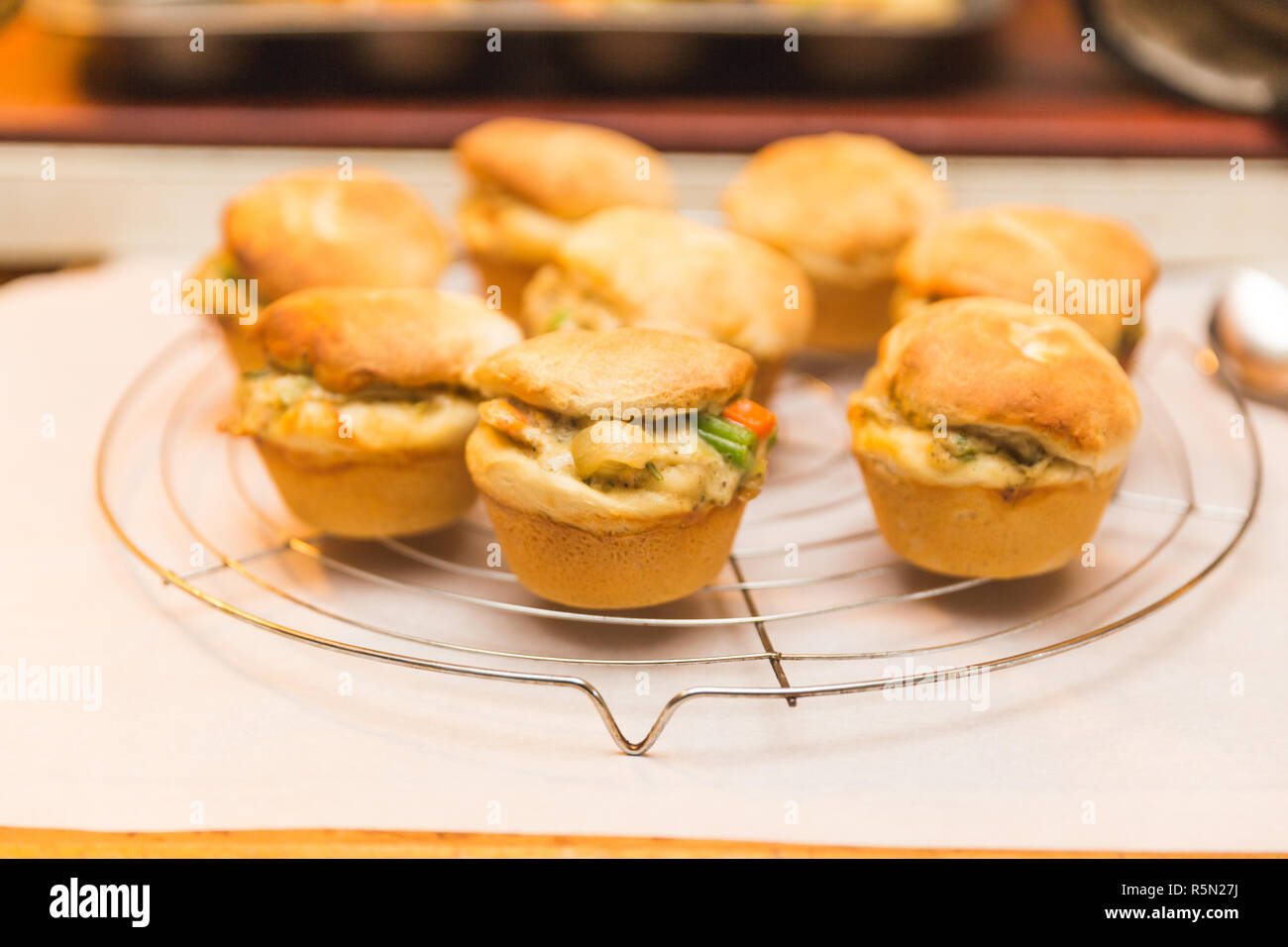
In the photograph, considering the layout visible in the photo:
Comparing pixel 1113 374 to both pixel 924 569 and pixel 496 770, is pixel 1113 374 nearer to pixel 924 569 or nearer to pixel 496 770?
pixel 924 569

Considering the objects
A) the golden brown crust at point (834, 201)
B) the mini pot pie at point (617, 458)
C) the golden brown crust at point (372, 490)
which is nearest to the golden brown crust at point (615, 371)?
the mini pot pie at point (617, 458)

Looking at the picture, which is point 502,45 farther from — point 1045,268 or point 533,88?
point 1045,268

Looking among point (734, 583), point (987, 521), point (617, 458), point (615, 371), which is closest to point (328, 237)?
point (615, 371)

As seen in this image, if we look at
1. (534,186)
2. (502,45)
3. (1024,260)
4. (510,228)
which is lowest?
(1024,260)

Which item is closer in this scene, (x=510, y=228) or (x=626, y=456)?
(x=626, y=456)

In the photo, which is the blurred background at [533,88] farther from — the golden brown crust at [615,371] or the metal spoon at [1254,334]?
the golden brown crust at [615,371]

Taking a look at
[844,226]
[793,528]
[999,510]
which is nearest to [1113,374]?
[999,510]
